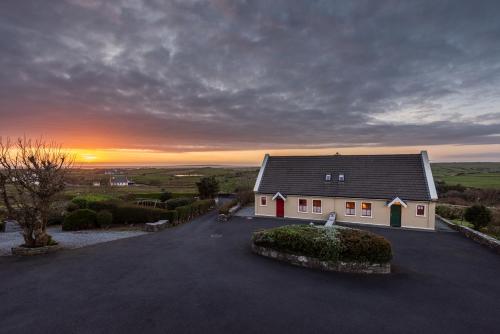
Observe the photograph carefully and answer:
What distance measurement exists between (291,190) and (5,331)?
2402 centimetres

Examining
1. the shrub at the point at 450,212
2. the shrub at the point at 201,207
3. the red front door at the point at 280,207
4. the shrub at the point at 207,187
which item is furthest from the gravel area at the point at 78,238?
the shrub at the point at 450,212

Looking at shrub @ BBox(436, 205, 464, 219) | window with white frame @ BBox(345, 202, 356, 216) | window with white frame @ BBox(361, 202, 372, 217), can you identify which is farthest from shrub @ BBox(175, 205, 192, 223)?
shrub @ BBox(436, 205, 464, 219)

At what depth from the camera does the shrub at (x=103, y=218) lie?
25188 mm

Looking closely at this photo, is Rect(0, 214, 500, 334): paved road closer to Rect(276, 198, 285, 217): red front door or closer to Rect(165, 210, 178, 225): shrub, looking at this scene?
Rect(165, 210, 178, 225): shrub

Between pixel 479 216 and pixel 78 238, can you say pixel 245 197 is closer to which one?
pixel 78 238

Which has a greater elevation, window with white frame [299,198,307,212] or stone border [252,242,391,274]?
window with white frame [299,198,307,212]

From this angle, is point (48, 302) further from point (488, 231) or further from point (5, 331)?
point (488, 231)

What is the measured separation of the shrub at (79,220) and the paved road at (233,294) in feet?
30.1

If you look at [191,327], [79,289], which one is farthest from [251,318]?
[79,289]

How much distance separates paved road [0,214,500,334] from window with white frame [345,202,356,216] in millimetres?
8860

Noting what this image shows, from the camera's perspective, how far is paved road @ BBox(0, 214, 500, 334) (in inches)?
337

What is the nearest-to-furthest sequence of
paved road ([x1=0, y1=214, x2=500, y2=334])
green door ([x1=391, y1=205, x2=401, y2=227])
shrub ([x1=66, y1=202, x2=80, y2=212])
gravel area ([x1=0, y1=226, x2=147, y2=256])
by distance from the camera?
paved road ([x1=0, y1=214, x2=500, y2=334])
gravel area ([x1=0, y1=226, x2=147, y2=256])
green door ([x1=391, y1=205, x2=401, y2=227])
shrub ([x1=66, y1=202, x2=80, y2=212])

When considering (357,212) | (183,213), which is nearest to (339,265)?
(357,212)

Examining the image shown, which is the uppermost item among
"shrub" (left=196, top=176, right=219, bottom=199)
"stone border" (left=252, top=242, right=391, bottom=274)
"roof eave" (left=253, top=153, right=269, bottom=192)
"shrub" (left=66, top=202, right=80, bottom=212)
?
"roof eave" (left=253, top=153, right=269, bottom=192)
